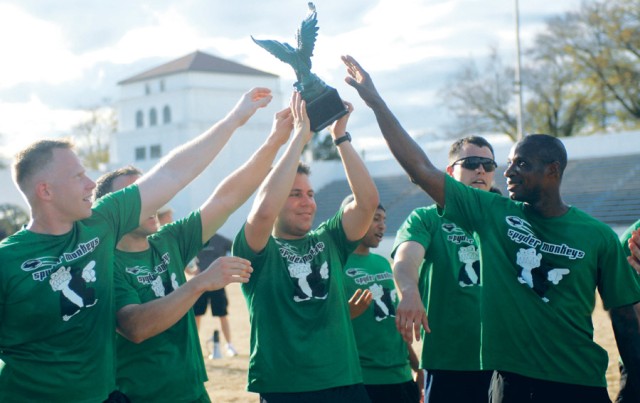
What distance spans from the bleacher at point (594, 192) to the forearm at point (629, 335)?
26714mm

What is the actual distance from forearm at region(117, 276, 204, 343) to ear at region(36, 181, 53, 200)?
2.18 feet

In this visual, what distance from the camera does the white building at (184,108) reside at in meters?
57.2

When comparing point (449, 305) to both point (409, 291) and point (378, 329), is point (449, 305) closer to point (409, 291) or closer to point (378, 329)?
point (378, 329)

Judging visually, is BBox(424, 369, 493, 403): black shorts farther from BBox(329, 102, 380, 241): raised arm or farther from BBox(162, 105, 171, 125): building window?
BBox(162, 105, 171, 125): building window

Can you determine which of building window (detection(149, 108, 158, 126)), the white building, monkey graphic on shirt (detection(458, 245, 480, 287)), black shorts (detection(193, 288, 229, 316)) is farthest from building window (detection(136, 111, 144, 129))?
monkey graphic on shirt (detection(458, 245, 480, 287))

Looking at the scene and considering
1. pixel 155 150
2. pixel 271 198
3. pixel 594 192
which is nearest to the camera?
pixel 271 198

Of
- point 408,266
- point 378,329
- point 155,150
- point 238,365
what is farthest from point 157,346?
point 155,150

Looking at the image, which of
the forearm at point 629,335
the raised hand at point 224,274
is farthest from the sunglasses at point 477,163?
the raised hand at point 224,274

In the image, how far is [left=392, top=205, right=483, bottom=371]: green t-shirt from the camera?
5.35m

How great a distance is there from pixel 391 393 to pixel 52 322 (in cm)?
269

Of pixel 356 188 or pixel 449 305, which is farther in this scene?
pixel 449 305

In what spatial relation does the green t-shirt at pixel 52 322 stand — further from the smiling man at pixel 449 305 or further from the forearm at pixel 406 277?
the smiling man at pixel 449 305

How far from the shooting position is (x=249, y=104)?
4.85 metres

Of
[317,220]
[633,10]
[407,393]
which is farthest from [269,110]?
[407,393]
